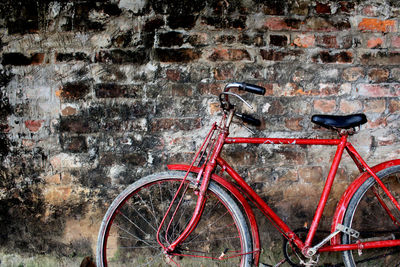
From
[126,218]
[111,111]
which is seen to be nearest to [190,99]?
[111,111]

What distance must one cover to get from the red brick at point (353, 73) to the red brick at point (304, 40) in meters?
0.30

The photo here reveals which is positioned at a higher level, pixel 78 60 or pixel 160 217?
pixel 78 60

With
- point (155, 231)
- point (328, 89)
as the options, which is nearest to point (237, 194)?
point (155, 231)

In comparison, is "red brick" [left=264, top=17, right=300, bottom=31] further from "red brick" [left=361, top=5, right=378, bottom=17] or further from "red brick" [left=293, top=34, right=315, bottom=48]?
"red brick" [left=361, top=5, right=378, bottom=17]

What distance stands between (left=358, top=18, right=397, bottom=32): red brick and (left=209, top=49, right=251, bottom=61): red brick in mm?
772

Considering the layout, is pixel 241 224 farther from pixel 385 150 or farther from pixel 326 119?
pixel 385 150

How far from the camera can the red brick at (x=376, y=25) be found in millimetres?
2021

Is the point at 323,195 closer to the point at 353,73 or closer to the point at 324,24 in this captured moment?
the point at 353,73

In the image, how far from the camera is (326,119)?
1.73 metres

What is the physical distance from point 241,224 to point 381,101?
1268mm

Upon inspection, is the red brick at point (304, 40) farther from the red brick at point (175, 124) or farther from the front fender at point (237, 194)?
the front fender at point (237, 194)

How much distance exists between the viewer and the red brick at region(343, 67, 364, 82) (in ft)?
6.73

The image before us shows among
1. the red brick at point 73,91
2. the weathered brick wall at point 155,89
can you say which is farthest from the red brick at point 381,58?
the red brick at point 73,91

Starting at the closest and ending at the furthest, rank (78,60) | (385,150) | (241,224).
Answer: (241,224) < (78,60) < (385,150)
